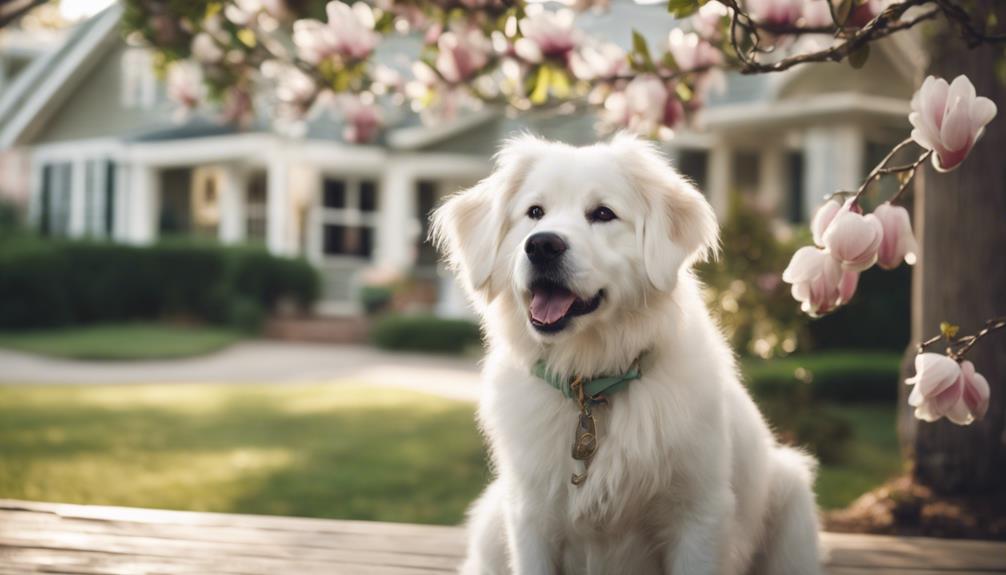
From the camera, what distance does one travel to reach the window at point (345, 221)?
23.0 meters

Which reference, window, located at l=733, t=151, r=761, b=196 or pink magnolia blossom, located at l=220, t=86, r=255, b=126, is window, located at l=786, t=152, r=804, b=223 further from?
Result: pink magnolia blossom, located at l=220, t=86, r=255, b=126

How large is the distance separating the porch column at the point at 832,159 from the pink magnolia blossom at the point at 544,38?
1415 cm

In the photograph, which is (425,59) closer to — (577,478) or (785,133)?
(577,478)

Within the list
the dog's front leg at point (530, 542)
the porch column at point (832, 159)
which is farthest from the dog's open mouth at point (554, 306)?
the porch column at point (832, 159)

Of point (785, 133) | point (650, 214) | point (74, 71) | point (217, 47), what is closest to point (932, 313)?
point (650, 214)

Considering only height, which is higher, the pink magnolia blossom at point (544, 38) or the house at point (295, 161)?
the house at point (295, 161)

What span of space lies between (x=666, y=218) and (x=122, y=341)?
15.5m

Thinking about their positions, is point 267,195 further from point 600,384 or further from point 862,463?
point 600,384

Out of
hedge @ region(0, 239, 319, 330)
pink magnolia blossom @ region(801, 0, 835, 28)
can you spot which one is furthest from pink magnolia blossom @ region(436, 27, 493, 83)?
hedge @ region(0, 239, 319, 330)

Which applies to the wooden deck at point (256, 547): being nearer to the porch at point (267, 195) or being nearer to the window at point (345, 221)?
Result: the porch at point (267, 195)

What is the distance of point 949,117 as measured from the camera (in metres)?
2.28

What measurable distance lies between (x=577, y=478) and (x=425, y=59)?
8.93ft

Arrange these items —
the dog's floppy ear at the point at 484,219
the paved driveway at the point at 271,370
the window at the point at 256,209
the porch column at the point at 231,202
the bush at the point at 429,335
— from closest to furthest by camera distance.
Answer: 1. the dog's floppy ear at the point at 484,219
2. the paved driveway at the point at 271,370
3. the bush at the point at 429,335
4. the porch column at the point at 231,202
5. the window at the point at 256,209

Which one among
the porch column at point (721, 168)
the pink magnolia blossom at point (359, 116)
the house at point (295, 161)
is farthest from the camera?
the house at point (295, 161)
